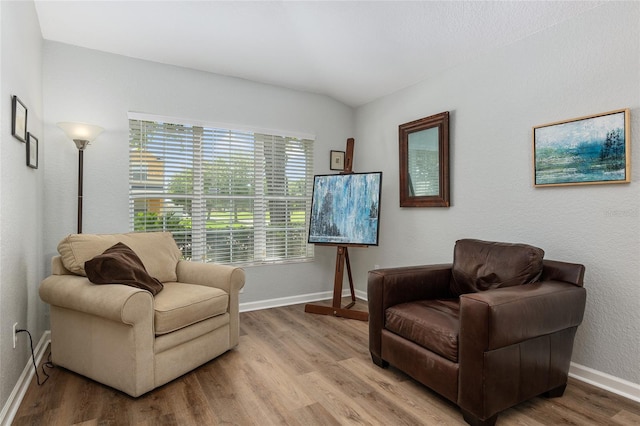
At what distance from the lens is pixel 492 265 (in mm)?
2297

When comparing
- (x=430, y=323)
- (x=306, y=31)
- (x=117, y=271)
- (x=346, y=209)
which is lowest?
(x=430, y=323)

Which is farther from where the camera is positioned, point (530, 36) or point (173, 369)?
point (530, 36)

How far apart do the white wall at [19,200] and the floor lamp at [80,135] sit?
0.20 metres

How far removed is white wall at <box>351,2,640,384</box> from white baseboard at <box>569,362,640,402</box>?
35 millimetres

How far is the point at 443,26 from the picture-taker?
8.73 feet

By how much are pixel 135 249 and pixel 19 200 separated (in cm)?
82

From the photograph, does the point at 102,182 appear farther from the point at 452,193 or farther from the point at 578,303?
the point at 578,303

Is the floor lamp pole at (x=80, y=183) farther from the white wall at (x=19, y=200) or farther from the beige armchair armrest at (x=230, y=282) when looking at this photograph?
the beige armchair armrest at (x=230, y=282)

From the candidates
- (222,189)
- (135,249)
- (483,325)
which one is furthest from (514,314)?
(222,189)

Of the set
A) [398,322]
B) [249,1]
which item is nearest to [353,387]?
[398,322]

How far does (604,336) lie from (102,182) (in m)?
4.07

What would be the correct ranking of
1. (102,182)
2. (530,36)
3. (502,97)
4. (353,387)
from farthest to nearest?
1. (102,182)
2. (502,97)
3. (530,36)
4. (353,387)

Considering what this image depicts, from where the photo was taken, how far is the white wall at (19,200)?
5.83 feet

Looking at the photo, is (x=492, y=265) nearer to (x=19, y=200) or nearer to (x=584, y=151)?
(x=584, y=151)
